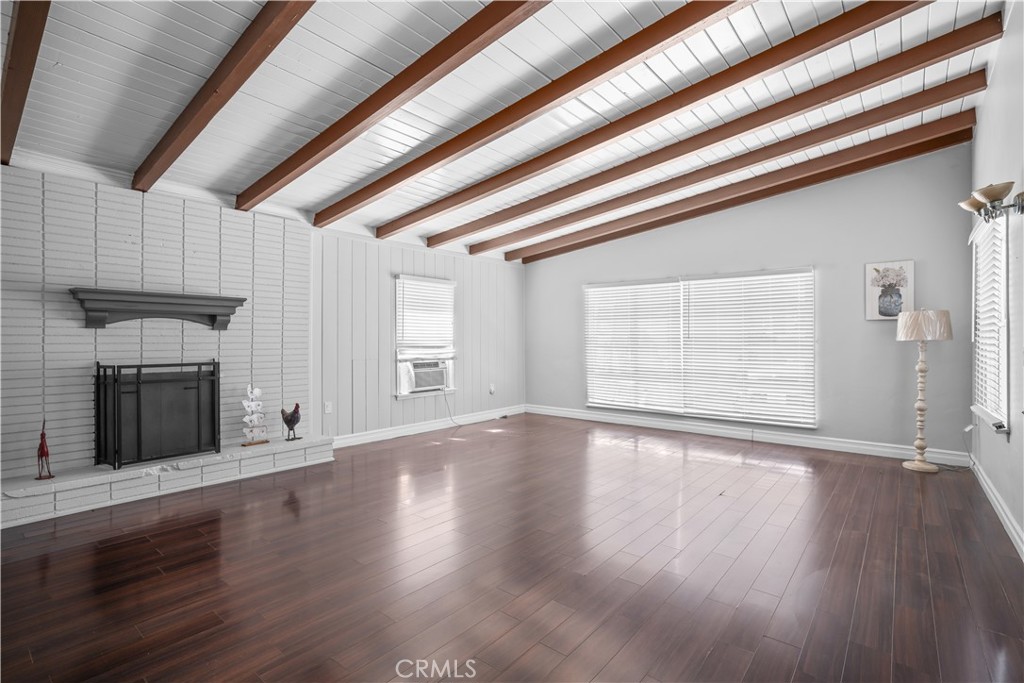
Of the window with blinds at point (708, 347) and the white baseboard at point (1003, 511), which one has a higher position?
the window with blinds at point (708, 347)

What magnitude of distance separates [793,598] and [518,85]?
3.31 meters

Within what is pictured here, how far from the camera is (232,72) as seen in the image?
104 inches

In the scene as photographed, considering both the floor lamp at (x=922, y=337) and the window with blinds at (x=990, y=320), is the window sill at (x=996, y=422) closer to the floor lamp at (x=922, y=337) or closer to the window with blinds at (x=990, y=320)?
the window with blinds at (x=990, y=320)

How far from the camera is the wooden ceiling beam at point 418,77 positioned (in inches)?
96.1

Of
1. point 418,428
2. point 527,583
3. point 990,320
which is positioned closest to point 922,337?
point 990,320

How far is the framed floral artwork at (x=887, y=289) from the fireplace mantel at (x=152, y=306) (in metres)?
6.32

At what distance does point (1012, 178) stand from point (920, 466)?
2702 mm

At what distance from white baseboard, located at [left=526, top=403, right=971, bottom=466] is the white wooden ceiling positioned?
3.07 metres

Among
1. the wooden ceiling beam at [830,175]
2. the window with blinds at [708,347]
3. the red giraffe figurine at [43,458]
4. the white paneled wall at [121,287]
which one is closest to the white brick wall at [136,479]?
the red giraffe figurine at [43,458]

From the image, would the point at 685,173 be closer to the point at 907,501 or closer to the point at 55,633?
the point at 907,501

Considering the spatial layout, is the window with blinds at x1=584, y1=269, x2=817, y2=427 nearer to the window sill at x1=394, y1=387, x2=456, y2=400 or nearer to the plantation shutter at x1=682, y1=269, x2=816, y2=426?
the plantation shutter at x1=682, y1=269, x2=816, y2=426

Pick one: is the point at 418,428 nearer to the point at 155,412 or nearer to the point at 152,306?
the point at 155,412

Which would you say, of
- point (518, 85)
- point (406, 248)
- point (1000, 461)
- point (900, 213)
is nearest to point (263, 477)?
point (406, 248)

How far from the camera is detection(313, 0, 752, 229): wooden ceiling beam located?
2.57 m
